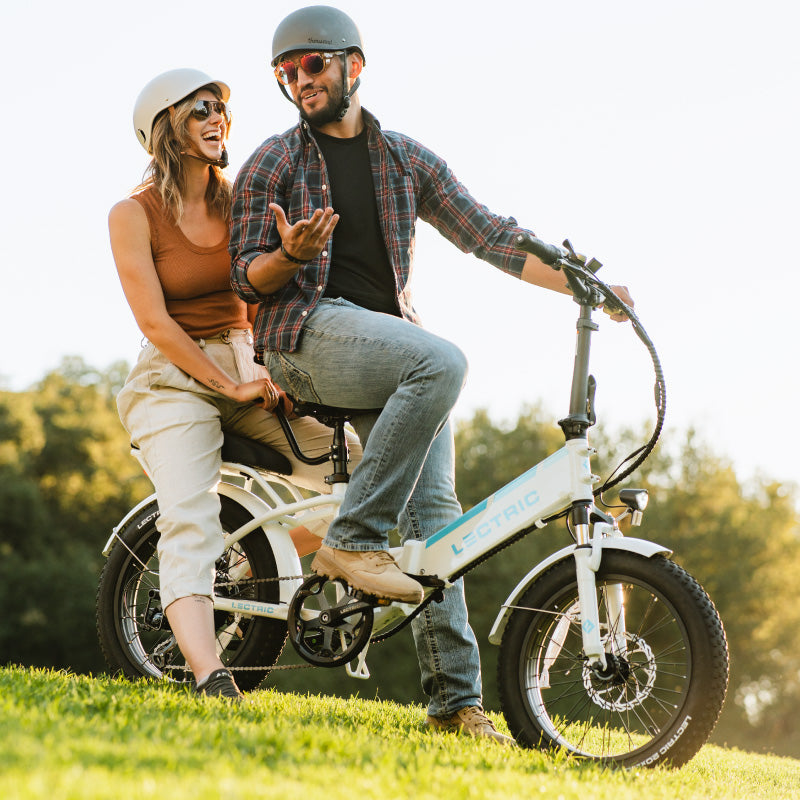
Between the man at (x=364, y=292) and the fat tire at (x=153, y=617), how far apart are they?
2.53 feet

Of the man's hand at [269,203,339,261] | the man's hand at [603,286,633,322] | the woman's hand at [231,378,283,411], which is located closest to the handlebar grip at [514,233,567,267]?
the man's hand at [603,286,633,322]

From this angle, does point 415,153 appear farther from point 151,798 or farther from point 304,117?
point 151,798

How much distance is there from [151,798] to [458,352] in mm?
2070

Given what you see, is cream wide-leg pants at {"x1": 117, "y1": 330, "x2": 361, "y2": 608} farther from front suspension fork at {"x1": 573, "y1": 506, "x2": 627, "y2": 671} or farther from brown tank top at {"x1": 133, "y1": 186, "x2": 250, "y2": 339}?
front suspension fork at {"x1": 573, "y1": 506, "x2": 627, "y2": 671}

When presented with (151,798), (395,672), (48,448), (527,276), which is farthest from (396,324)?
(48,448)

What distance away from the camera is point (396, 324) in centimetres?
362

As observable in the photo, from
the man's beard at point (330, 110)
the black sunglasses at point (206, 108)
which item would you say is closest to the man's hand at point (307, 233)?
the man's beard at point (330, 110)

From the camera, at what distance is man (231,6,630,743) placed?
3551mm

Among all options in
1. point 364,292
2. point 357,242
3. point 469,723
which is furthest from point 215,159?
point 469,723

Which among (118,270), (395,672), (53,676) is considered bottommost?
(395,672)

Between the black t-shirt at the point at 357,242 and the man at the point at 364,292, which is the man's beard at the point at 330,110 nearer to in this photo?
the man at the point at 364,292

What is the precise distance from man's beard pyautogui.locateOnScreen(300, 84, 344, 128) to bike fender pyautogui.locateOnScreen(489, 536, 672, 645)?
2011 mm

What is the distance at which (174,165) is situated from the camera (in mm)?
4352

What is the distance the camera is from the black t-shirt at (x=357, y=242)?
3.98m
